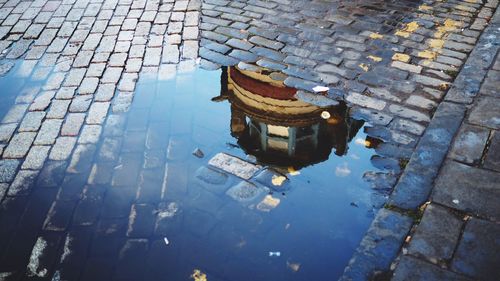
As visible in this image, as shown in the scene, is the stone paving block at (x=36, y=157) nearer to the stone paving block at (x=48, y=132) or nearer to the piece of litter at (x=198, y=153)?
the stone paving block at (x=48, y=132)

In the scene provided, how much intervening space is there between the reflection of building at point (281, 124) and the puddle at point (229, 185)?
0.01m

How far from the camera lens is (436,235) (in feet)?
9.91

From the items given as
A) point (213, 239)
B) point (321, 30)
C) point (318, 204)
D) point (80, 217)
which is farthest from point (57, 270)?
point (321, 30)

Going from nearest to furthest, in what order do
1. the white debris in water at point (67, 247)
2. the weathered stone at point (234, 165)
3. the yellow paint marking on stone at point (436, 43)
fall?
1. the white debris in water at point (67, 247)
2. the weathered stone at point (234, 165)
3. the yellow paint marking on stone at point (436, 43)

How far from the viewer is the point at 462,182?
134 inches

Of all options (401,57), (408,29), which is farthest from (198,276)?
(408,29)

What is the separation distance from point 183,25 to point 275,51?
5.79 feet

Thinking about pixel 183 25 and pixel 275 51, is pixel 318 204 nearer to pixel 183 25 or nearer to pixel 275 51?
pixel 275 51

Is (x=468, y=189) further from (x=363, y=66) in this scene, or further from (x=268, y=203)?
(x=363, y=66)

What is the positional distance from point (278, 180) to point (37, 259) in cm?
212

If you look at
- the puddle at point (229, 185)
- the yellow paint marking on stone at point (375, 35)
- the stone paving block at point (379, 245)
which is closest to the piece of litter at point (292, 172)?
the puddle at point (229, 185)

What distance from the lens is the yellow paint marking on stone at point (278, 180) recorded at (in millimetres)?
3664

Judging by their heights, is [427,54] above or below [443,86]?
above

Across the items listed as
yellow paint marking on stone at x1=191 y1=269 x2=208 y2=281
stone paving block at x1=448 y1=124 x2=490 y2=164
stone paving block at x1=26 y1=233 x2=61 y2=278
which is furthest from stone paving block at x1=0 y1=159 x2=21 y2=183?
stone paving block at x1=448 y1=124 x2=490 y2=164
